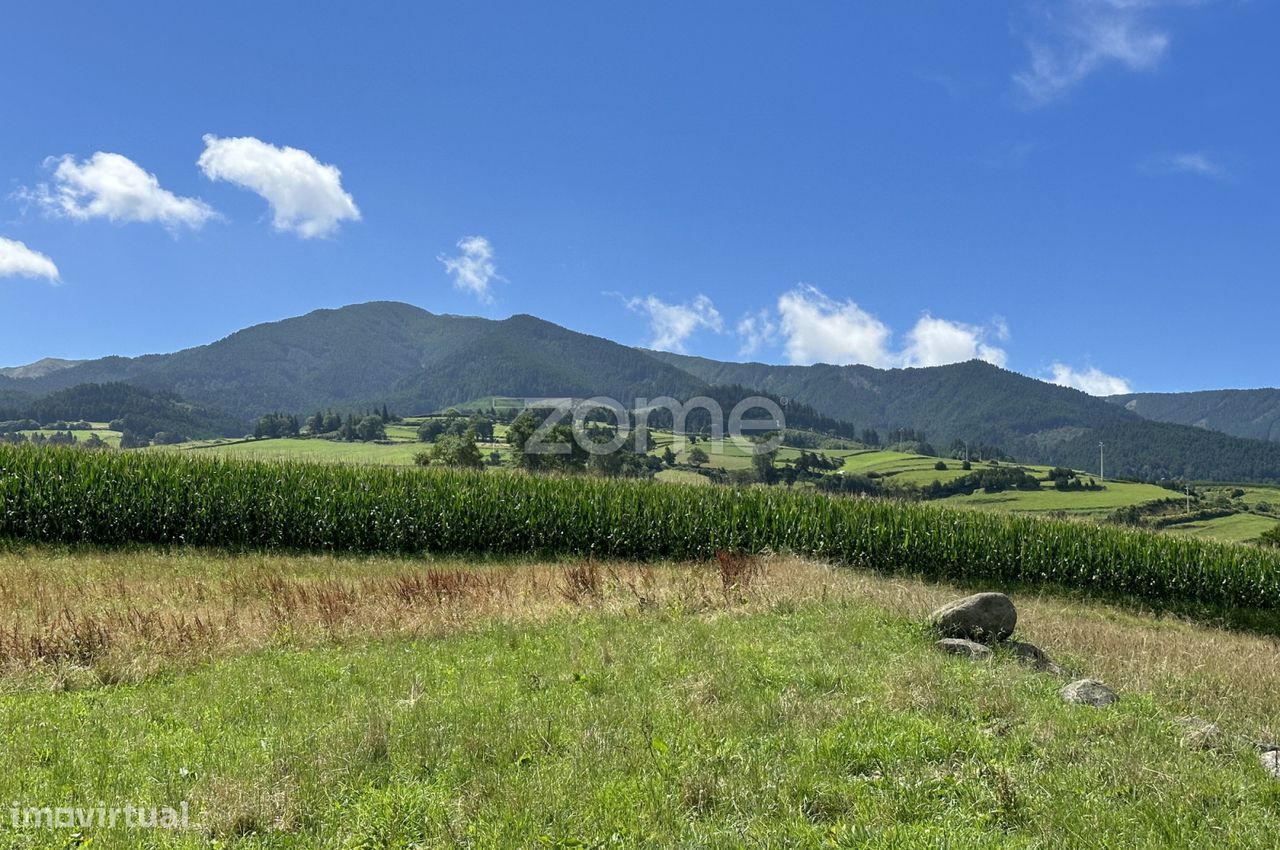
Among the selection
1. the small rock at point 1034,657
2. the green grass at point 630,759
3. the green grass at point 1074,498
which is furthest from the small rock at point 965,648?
the green grass at point 1074,498

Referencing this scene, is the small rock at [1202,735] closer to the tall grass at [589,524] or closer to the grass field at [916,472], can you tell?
the tall grass at [589,524]

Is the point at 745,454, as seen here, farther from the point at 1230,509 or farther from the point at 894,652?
the point at 894,652

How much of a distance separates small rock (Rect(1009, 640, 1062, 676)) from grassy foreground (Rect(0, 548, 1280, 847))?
0.52 m

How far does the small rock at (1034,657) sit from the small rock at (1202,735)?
8.93 feet

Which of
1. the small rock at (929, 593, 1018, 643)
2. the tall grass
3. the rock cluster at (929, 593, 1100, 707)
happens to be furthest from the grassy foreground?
the tall grass

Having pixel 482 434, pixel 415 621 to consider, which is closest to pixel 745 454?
pixel 482 434

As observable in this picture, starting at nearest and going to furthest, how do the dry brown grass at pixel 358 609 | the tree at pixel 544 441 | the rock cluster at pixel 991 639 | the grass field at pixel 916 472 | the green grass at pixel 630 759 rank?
1. the green grass at pixel 630 759
2. the rock cluster at pixel 991 639
3. the dry brown grass at pixel 358 609
4. the tree at pixel 544 441
5. the grass field at pixel 916 472

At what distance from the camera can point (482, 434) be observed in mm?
125188

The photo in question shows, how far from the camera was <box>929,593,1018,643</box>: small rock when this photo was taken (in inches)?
463

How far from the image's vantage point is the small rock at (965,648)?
35.0 feet

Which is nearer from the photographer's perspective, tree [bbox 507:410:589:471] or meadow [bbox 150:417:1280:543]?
tree [bbox 507:410:589:471]

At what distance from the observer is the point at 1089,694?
345 inches

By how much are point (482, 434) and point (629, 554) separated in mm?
102423

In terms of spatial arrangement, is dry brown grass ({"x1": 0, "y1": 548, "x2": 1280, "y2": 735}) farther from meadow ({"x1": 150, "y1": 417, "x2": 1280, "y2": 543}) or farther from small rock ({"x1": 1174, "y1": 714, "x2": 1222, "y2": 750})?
meadow ({"x1": 150, "y1": 417, "x2": 1280, "y2": 543})
